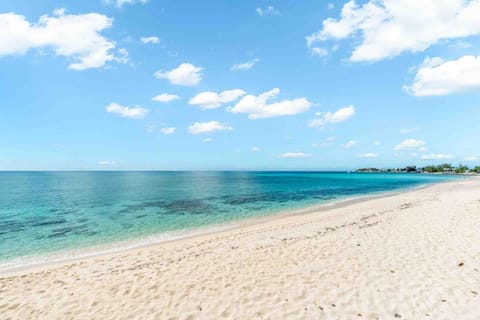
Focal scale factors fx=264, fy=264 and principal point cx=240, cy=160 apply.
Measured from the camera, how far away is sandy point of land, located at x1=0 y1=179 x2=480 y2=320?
638 cm

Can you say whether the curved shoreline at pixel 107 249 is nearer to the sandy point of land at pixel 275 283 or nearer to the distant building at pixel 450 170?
the sandy point of land at pixel 275 283

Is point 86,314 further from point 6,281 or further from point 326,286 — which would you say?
point 326,286

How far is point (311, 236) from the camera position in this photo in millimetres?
13609

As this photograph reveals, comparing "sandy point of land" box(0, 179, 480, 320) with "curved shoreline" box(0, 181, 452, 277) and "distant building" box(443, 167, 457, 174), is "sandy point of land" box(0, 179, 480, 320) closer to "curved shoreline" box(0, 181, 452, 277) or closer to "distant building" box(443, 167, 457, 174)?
"curved shoreline" box(0, 181, 452, 277)

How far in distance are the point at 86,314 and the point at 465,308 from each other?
30.0ft

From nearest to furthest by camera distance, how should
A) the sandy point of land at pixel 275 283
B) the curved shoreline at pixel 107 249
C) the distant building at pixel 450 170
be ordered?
the sandy point of land at pixel 275 283
the curved shoreline at pixel 107 249
the distant building at pixel 450 170

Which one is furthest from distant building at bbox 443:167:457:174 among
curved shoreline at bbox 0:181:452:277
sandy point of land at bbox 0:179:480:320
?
sandy point of land at bbox 0:179:480:320

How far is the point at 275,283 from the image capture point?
777 cm

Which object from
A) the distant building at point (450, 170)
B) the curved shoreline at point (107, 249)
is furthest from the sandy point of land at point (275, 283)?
the distant building at point (450, 170)

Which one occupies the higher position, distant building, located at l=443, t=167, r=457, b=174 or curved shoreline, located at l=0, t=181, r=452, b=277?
distant building, located at l=443, t=167, r=457, b=174

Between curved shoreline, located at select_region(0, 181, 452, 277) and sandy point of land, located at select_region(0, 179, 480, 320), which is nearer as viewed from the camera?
sandy point of land, located at select_region(0, 179, 480, 320)

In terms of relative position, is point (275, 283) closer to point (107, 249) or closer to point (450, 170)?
point (107, 249)

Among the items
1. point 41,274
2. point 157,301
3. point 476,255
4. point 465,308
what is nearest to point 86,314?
point 157,301

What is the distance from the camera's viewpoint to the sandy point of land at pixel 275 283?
638 cm
